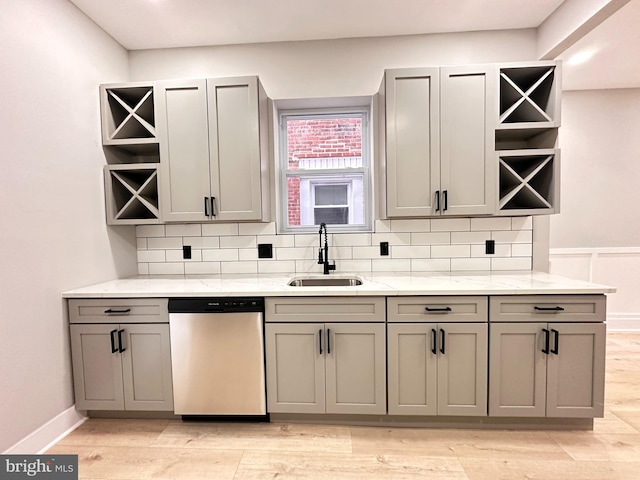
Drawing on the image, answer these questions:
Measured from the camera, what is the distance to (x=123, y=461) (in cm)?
171

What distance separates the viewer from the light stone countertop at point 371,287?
1847 millimetres

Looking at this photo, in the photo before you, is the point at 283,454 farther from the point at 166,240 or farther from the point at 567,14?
the point at 567,14

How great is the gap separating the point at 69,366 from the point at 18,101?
162 cm

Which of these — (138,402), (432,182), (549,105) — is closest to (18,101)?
(138,402)

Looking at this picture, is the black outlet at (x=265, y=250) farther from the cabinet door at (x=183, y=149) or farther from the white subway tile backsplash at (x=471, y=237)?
the white subway tile backsplash at (x=471, y=237)

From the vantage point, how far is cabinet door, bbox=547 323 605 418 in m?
1.83

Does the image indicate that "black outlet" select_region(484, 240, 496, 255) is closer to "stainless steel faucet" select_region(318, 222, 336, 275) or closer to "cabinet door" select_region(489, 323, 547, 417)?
"cabinet door" select_region(489, 323, 547, 417)

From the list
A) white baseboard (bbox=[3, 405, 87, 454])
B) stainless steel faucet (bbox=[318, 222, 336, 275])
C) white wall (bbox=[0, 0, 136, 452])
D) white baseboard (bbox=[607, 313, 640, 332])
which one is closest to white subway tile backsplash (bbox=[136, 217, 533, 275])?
stainless steel faucet (bbox=[318, 222, 336, 275])

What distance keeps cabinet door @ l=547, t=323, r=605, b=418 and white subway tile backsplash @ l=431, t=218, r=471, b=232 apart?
947 millimetres

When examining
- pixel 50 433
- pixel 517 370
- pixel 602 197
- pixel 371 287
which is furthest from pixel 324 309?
pixel 602 197

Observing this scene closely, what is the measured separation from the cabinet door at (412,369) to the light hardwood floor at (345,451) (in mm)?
184

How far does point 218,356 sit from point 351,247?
4.28 ft

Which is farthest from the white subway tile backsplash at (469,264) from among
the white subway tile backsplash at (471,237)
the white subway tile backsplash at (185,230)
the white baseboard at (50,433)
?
the white baseboard at (50,433)

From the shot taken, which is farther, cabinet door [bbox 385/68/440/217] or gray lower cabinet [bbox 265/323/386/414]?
cabinet door [bbox 385/68/440/217]
